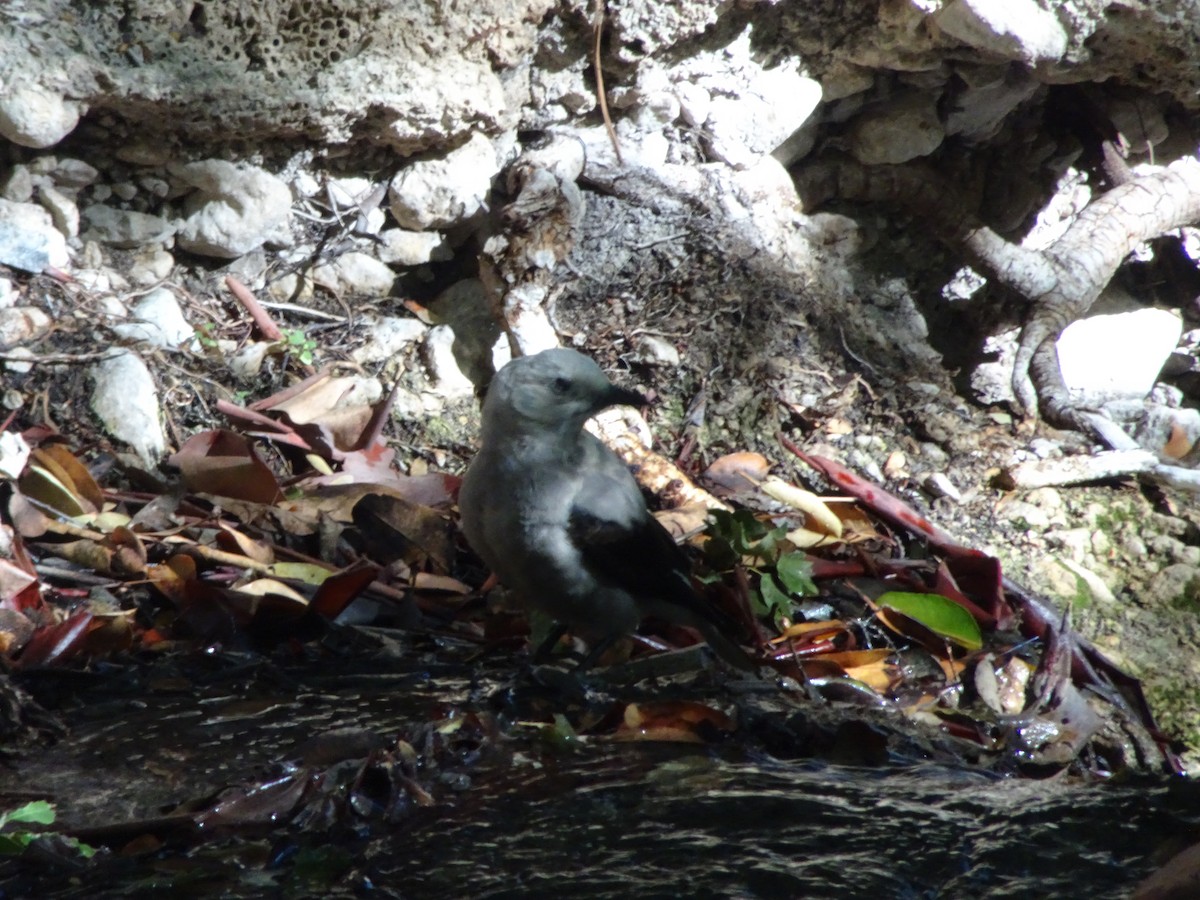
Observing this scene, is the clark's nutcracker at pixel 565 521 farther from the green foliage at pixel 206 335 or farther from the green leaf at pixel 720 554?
the green foliage at pixel 206 335

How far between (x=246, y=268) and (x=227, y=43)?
81 cm

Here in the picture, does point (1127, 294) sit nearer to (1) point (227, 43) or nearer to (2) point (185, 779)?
(1) point (227, 43)

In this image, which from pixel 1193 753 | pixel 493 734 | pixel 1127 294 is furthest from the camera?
pixel 1127 294

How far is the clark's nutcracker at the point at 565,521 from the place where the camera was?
3119 mm

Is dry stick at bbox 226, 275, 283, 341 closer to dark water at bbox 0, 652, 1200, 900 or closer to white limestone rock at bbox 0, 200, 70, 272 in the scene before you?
white limestone rock at bbox 0, 200, 70, 272

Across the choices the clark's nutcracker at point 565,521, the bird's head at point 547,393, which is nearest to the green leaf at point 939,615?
the clark's nutcracker at point 565,521

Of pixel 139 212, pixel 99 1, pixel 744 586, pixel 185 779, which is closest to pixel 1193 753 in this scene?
pixel 744 586

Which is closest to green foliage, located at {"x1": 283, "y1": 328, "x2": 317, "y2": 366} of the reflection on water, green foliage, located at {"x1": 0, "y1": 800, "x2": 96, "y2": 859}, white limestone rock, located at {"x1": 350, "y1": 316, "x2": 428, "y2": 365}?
white limestone rock, located at {"x1": 350, "y1": 316, "x2": 428, "y2": 365}

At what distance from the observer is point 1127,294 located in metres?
5.98

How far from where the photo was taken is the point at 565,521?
124 inches

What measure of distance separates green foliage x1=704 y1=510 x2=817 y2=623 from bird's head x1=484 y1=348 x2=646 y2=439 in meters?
0.55

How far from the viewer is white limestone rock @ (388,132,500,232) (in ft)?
14.7

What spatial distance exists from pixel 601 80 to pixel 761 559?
2090 millimetres

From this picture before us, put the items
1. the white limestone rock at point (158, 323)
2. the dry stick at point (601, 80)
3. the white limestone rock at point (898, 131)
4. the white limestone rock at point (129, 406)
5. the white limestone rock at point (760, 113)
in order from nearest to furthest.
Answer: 1. the white limestone rock at point (129, 406)
2. the white limestone rock at point (158, 323)
3. the dry stick at point (601, 80)
4. the white limestone rock at point (760, 113)
5. the white limestone rock at point (898, 131)
